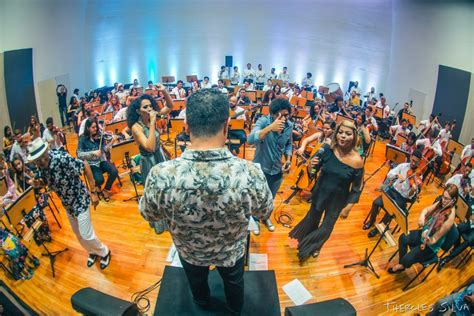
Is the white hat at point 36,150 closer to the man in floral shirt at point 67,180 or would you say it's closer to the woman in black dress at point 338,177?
the man in floral shirt at point 67,180

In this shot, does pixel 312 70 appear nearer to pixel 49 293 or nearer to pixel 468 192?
pixel 468 192

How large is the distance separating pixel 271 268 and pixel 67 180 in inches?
107

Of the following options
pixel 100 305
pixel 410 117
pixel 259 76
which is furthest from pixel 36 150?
pixel 259 76

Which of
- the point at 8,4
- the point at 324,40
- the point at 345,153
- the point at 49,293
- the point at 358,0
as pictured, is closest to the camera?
the point at 345,153

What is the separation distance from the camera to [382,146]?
27.4ft

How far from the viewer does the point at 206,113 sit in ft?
3.88

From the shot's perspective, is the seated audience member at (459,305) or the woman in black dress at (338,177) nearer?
the seated audience member at (459,305)

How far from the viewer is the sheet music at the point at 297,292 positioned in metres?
3.09

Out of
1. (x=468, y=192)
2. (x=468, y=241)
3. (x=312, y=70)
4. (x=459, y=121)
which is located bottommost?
(x=468, y=241)

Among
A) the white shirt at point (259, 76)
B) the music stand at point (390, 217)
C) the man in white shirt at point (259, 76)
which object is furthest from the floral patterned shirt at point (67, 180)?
the white shirt at point (259, 76)

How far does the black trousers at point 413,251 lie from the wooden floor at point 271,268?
1.10 feet

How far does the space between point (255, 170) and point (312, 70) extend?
14062mm

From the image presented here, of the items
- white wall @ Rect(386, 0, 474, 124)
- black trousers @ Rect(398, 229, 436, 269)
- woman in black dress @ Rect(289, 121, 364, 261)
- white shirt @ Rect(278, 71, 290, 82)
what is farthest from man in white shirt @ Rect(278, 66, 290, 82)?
woman in black dress @ Rect(289, 121, 364, 261)

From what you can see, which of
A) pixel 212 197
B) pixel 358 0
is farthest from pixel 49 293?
pixel 358 0
